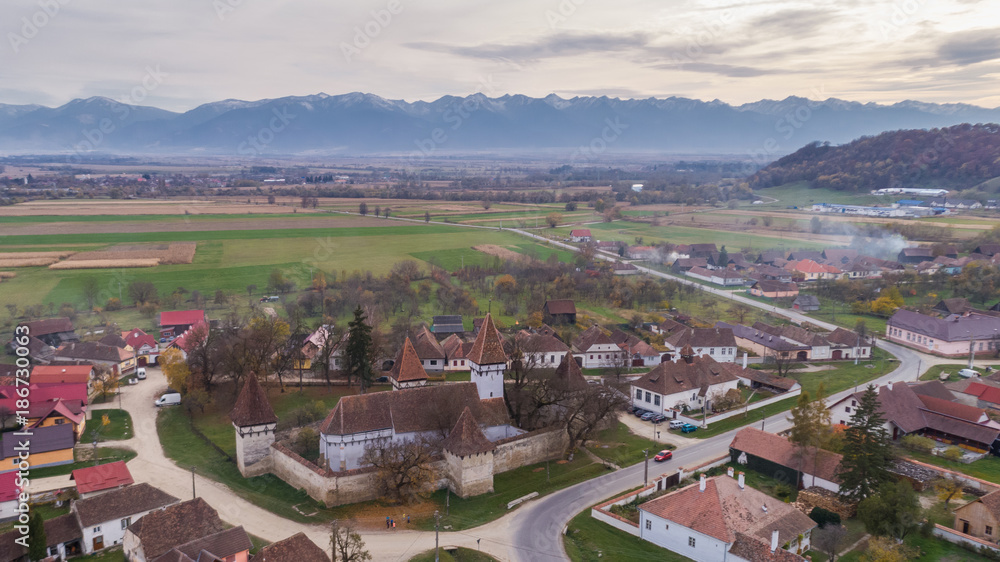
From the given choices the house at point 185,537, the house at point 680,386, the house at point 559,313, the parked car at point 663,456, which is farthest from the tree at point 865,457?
the house at point 559,313

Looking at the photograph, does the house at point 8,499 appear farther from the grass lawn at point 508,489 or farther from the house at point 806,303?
the house at point 806,303

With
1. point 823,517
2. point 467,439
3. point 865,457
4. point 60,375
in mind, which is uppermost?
point 865,457

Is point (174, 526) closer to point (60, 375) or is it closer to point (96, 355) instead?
point (60, 375)

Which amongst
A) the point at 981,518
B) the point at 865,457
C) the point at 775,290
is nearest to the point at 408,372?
the point at 865,457

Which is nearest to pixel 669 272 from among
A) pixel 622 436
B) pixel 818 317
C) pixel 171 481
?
pixel 818 317

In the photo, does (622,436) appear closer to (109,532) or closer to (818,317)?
(109,532)

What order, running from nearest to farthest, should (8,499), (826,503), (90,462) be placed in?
(8,499) < (826,503) < (90,462)
